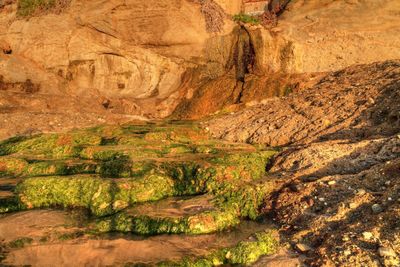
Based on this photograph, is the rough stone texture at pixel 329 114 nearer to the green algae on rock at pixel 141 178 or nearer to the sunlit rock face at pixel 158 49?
the green algae on rock at pixel 141 178

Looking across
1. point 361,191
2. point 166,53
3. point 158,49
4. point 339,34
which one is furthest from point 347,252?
point 158,49

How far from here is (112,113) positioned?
18.4 metres

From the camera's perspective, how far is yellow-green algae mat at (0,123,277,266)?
6605mm

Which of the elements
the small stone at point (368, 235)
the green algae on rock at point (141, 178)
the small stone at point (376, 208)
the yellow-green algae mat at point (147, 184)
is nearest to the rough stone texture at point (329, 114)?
the green algae on rock at point (141, 178)

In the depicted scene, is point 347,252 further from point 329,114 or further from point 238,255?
point 329,114

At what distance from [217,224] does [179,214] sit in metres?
0.74

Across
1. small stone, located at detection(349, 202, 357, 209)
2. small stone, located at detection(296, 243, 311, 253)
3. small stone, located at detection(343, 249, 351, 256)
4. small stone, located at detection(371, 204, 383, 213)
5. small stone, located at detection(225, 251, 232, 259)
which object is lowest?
small stone, located at detection(225, 251, 232, 259)

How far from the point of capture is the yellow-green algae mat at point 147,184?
260 inches

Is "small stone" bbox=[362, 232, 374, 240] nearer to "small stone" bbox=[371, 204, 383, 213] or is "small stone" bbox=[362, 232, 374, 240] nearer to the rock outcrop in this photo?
"small stone" bbox=[371, 204, 383, 213]

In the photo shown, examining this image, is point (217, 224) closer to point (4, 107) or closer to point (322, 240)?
point (322, 240)

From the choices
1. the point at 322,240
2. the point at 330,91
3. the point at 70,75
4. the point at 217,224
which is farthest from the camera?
the point at 70,75

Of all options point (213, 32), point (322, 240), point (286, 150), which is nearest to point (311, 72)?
point (213, 32)

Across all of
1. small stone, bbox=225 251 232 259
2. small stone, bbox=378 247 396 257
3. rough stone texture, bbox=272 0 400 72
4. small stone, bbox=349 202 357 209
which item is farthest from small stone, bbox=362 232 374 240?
rough stone texture, bbox=272 0 400 72

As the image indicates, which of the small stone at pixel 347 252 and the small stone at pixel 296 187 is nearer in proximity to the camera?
the small stone at pixel 347 252
